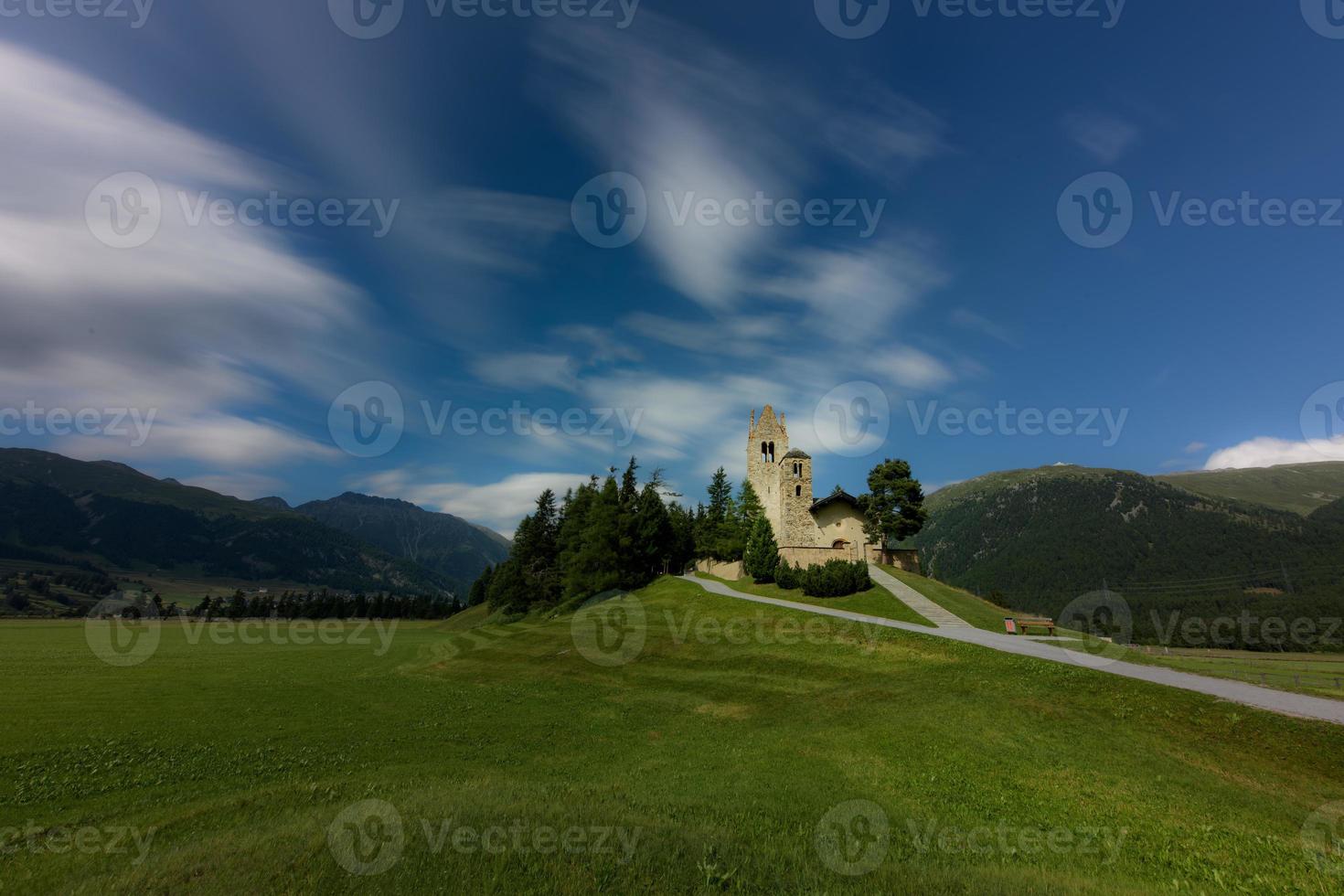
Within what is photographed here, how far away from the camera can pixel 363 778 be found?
15.2 meters

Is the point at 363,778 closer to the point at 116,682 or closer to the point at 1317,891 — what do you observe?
the point at 1317,891

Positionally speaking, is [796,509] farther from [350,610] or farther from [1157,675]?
[350,610]

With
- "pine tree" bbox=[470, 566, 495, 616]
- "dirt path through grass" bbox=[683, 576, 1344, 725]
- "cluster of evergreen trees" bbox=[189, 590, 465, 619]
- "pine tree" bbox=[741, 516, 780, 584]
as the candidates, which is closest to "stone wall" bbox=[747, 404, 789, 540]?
"pine tree" bbox=[741, 516, 780, 584]

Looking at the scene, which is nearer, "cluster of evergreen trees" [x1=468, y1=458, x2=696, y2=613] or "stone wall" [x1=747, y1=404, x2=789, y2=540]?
"cluster of evergreen trees" [x1=468, y1=458, x2=696, y2=613]

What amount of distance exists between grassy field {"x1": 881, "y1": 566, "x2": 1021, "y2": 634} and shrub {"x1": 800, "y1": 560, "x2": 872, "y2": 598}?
15.3ft

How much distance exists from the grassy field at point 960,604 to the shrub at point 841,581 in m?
4.66

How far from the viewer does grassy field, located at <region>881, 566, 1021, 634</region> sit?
36.9 meters

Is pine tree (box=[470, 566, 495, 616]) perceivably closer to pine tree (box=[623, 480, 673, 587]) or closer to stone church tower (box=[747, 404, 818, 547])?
pine tree (box=[623, 480, 673, 587])

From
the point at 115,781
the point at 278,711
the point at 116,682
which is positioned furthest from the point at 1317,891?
the point at 116,682

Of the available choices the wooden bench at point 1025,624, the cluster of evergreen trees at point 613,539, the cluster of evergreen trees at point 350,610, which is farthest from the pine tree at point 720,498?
the cluster of evergreen trees at point 350,610

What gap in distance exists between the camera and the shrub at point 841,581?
4653 cm

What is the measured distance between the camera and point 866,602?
4312 cm

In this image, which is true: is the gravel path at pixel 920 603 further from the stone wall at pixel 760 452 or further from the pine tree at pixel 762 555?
the stone wall at pixel 760 452

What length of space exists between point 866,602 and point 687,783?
104ft
